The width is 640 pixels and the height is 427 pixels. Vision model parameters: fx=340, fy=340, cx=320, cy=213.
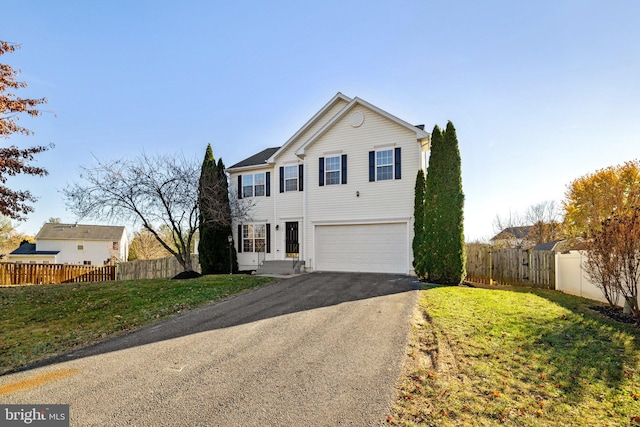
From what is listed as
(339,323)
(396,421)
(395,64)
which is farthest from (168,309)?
(395,64)

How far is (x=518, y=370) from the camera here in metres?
5.08

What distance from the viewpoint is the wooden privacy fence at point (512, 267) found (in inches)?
582

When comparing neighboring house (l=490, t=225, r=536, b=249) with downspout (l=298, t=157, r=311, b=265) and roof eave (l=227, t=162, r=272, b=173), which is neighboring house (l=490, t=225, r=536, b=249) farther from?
roof eave (l=227, t=162, r=272, b=173)

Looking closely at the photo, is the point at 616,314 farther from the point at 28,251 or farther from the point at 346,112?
the point at 28,251

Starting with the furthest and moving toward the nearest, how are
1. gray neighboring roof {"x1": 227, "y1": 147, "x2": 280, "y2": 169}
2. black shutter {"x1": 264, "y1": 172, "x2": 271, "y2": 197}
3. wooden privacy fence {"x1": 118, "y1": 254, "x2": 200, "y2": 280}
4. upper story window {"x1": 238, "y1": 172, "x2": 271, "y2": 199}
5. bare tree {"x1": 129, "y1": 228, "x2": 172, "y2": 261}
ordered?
bare tree {"x1": 129, "y1": 228, "x2": 172, "y2": 261}
wooden privacy fence {"x1": 118, "y1": 254, "x2": 200, "y2": 280}
gray neighboring roof {"x1": 227, "y1": 147, "x2": 280, "y2": 169}
upper story window {"x1": 238, "y1": 172, "x2": 271, "y2": 199}
black shutter {"x1": 264, "y1": 172, "x2": 271, "y2": 197}

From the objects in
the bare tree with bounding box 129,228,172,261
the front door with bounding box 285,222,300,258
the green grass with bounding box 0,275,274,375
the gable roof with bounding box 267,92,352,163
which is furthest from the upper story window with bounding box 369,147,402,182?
the bare tree with bounding box 129,228,172,261

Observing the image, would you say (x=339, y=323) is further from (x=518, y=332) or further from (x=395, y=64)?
(x=395, y=64)

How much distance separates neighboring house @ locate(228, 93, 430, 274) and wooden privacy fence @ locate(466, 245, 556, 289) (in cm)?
427

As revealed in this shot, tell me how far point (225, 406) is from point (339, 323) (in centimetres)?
373

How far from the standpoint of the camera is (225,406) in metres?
4.00

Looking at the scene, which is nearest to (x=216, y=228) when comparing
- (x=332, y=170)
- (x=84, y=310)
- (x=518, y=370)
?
(x=332, y=170)

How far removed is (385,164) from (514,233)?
2944 centimetres

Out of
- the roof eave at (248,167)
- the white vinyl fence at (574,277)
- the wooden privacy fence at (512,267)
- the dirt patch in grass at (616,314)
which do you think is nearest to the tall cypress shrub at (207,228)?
the roof eave at (248,167)

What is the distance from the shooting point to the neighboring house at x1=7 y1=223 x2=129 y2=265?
39.5 m
